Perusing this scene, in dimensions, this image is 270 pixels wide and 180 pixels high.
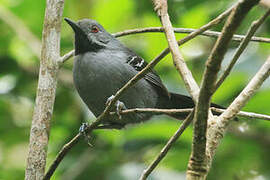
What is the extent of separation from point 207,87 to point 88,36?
3.52m

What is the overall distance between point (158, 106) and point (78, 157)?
3.88ft

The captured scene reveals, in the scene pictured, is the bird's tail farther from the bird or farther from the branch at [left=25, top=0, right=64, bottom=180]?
the branch at [left=25, top=0, right=64, bottom=180]

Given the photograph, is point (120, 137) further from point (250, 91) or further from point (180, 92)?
point (250, 91)

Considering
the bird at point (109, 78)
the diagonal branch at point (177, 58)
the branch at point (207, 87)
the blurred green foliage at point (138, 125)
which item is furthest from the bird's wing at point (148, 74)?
the branch at point (207, 87)

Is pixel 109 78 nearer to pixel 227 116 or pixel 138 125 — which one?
pixel 138 125

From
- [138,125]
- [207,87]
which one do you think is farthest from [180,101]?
[207,87]

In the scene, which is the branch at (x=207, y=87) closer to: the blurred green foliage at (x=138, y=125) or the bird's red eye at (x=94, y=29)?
the blurred green foliage at (x=138, y=125)

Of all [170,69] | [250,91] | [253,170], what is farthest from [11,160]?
[250,91]

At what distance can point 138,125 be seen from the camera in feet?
16.0

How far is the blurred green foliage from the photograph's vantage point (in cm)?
471

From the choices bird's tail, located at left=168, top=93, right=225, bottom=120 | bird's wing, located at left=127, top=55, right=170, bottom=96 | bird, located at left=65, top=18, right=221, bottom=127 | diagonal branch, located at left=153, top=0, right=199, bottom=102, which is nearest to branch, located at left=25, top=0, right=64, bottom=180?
diagonal branch, located at left=153, top=0, right=199, bottom=102

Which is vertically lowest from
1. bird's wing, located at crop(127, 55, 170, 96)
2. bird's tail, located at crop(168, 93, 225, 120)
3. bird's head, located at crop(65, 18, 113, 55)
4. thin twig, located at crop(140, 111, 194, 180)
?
bird's tail, located at crop(168, 93, 225, 120)

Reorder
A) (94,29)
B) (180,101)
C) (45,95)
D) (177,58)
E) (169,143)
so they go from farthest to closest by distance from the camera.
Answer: (180,101)
(94,29)
(45,95)
(177,58)
(169,143)

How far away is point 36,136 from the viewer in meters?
2.79
